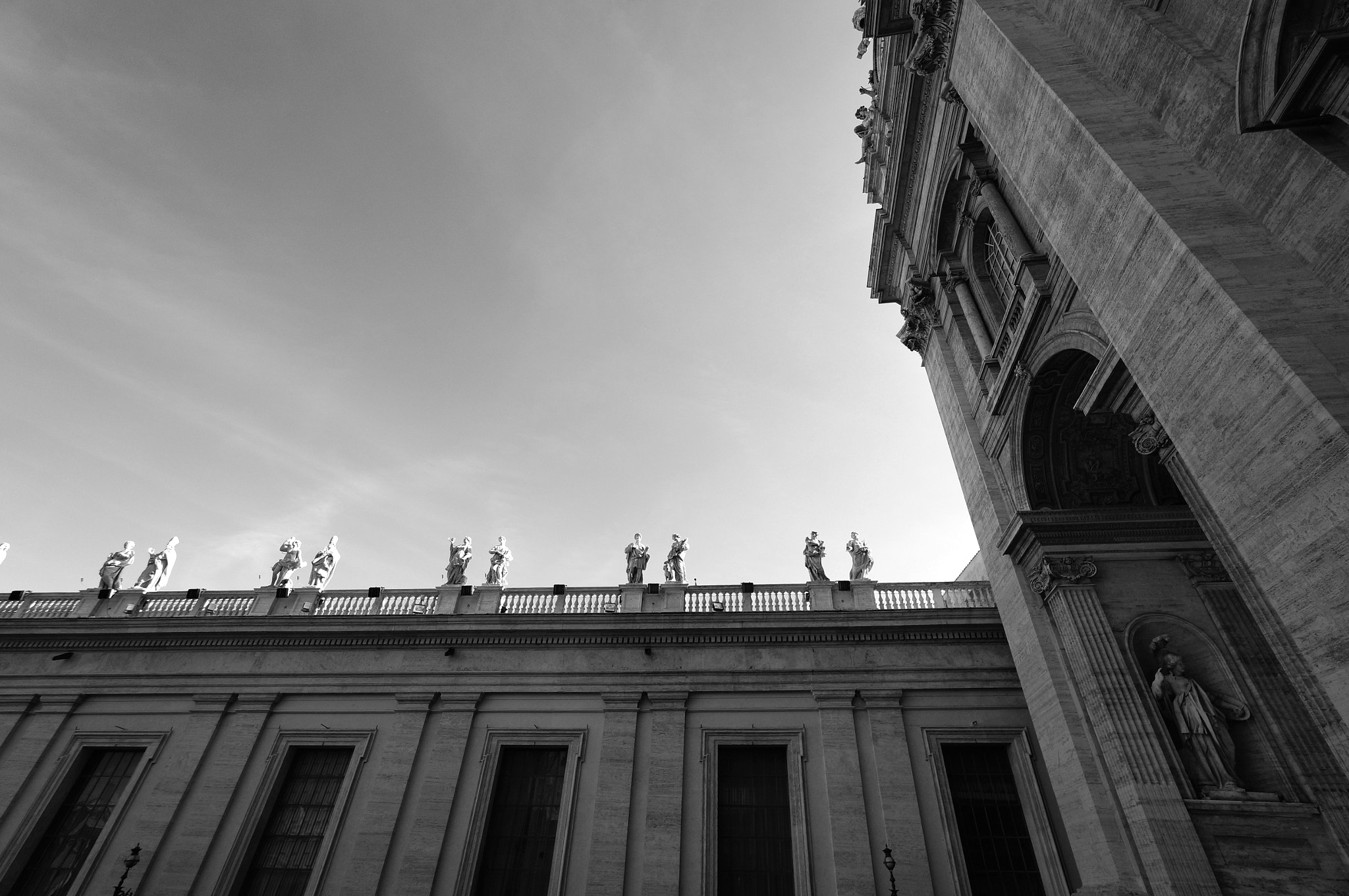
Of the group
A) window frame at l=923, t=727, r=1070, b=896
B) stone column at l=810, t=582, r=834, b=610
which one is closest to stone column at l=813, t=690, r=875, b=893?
window frame at l=923, t=727, r=1070, b=896

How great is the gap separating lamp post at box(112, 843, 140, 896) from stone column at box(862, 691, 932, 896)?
15757 millimetres

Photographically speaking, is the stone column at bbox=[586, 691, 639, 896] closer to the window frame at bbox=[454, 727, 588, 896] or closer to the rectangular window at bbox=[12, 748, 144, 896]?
the window frame at bbox=[454, 727, 588, 896]

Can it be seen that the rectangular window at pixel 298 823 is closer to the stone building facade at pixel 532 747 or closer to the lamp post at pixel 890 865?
the stone building facade at pixel 532 747

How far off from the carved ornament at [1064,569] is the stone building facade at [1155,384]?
0.04m

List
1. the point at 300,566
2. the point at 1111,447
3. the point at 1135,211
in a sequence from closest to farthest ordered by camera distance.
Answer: the point at 1135,211
the point at 1111,447
the point at 300,566

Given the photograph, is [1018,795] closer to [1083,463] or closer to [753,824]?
[753,824]

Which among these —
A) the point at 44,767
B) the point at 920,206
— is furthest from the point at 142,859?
the point at 920,206

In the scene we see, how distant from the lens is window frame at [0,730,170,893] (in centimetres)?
1569

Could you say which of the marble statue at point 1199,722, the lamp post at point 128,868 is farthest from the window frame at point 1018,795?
the lamp post at point 128,868

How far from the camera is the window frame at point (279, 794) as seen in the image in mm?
15234

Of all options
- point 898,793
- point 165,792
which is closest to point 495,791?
point 165,792

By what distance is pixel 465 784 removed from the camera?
16266 mm

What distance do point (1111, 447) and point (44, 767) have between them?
2655 cm

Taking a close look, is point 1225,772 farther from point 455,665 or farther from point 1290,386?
point 455,665
